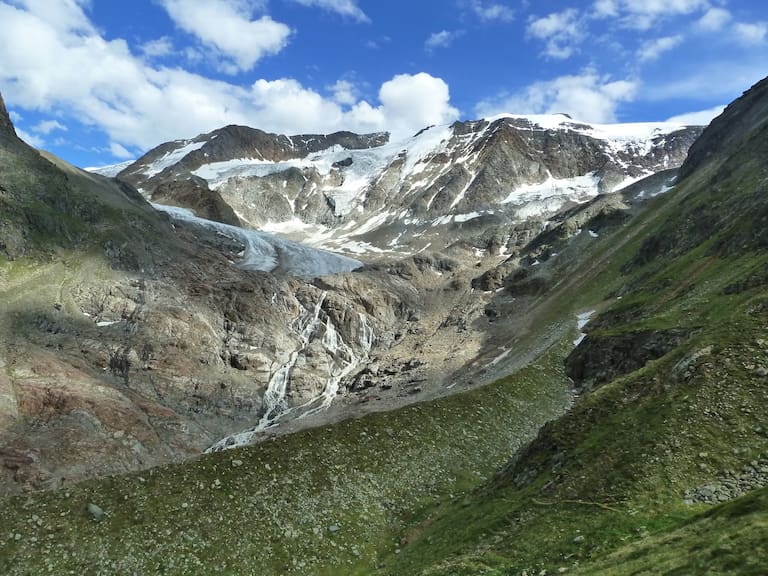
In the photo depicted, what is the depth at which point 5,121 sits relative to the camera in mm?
130375

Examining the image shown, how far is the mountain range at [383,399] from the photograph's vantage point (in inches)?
925

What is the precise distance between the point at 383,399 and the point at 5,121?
400 feet

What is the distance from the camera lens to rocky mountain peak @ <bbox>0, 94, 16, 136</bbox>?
419ft

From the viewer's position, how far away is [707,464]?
22.7 metres

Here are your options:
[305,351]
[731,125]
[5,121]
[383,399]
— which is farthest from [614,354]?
[5,121]

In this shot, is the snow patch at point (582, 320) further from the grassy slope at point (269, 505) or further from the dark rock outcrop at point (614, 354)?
the grassy slope at point (269, 505)

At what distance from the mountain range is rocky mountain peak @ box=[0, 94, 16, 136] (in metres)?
1.18

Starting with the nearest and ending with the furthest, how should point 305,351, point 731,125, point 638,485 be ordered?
point 638,485 → point 305,351 → point 731,125

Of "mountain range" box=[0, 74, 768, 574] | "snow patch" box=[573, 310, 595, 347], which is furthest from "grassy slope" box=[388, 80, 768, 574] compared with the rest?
"snow patch" box=[573, 310, 595, 347]

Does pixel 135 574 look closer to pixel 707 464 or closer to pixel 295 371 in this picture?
pixel 707 464

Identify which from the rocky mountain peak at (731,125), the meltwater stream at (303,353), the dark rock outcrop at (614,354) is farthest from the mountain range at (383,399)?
the rocky mountain peak at (731,125)

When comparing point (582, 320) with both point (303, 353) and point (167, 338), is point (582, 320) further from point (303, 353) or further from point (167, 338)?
point (167, 338)

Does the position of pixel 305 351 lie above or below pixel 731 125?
below

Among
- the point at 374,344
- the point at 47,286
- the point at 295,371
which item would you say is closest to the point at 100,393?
the point at 47,286
